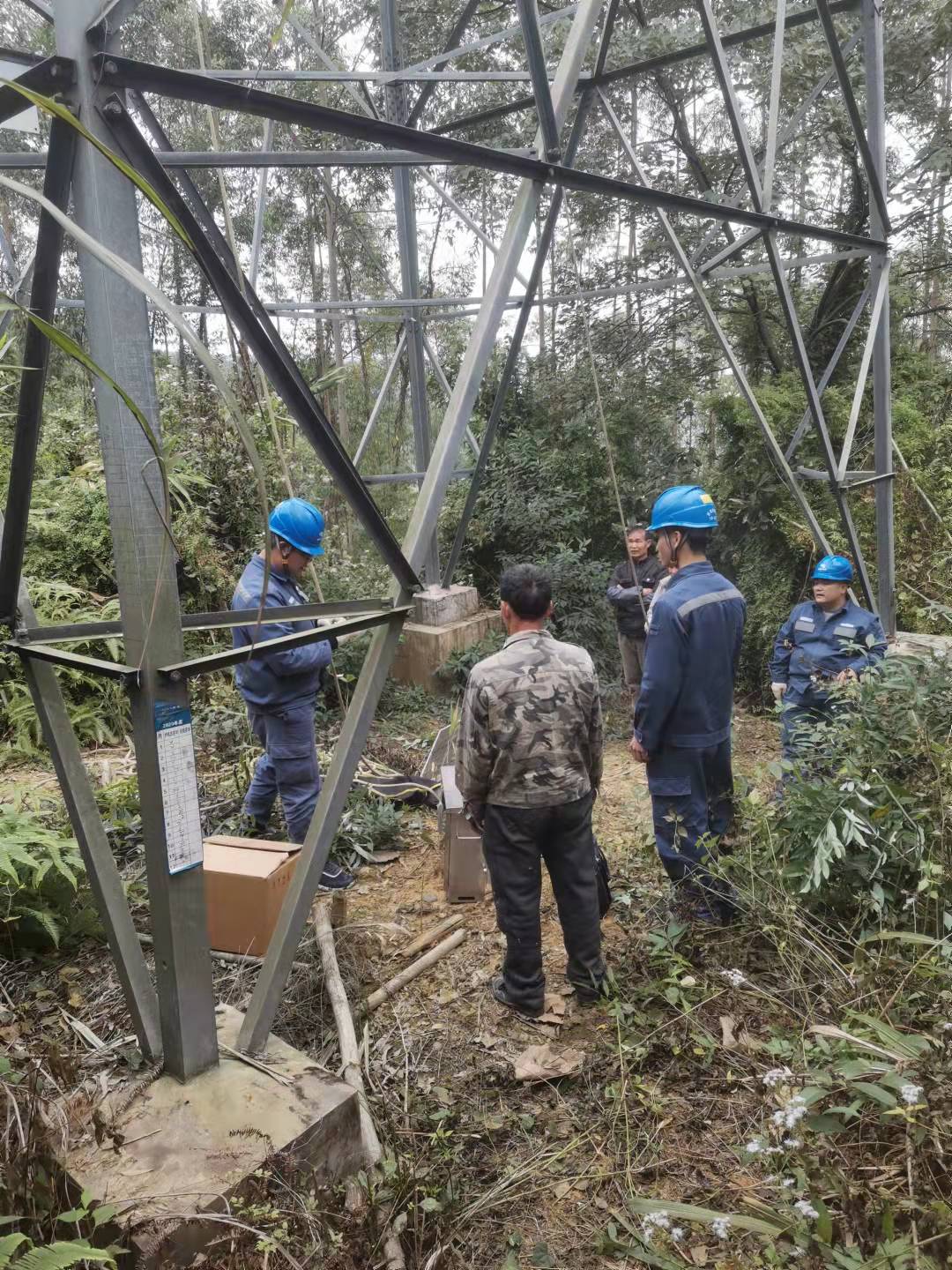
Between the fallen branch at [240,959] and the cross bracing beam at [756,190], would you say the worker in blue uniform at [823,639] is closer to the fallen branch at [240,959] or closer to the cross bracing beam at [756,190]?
the cross bracing beam at [756,190]

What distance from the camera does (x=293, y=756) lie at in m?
4.61

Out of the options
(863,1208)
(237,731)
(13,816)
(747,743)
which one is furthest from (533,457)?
(863,1208)

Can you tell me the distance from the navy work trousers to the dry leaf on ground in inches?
71.2

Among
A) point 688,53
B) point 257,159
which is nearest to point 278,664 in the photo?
point 257,159

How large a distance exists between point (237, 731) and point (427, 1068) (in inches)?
155

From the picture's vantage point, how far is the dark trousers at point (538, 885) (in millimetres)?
3477

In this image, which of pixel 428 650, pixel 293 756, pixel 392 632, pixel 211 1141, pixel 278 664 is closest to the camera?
pixel 211 1141

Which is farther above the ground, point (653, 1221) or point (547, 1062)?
point (653, 1221)

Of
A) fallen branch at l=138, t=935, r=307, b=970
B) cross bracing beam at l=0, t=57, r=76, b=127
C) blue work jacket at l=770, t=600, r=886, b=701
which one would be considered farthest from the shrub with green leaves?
cross bracing beam at l=0, t=57, r=76, b=127

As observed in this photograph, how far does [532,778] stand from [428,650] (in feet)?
17.8

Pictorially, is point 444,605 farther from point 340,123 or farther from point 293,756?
point 340,123

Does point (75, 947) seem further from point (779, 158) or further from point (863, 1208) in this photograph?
point (779, 158)

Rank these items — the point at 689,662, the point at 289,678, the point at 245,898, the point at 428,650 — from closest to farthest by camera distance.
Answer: the point at 245,898 → the point at 689,662 → the point at 289,678 → the point at 428,650

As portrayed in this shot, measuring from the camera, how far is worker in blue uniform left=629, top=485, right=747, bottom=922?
3854mm
